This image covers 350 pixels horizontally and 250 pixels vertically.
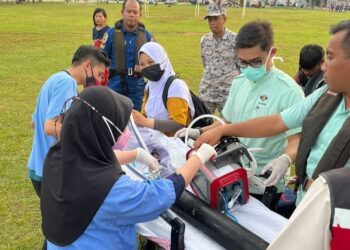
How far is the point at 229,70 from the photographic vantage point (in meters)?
5.40

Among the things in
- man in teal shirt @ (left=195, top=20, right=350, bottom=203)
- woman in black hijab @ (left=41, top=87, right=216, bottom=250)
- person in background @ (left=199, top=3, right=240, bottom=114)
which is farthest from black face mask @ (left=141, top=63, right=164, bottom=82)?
person in background @ (left=199, top=3, right=240, bottom=114)

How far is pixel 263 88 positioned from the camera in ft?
8.97

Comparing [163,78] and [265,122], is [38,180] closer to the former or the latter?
[163,78]

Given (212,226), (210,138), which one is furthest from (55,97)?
(212,226)

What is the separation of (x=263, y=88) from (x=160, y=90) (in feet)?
3.46

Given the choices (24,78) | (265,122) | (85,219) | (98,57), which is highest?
(98,57)

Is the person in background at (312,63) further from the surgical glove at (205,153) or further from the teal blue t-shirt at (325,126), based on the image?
the surgical glove at (205,153)

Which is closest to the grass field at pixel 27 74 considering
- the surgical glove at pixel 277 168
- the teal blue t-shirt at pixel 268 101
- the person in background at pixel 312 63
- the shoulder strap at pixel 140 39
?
the shoulder strap at pixel 140 39

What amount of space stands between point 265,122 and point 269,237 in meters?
0.72

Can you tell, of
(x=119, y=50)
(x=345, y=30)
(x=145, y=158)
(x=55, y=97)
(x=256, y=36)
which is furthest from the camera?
(x=119, y=50)

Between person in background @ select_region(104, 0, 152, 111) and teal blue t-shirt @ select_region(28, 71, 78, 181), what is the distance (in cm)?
240

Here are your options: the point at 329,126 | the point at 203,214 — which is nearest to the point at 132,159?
the point at 203,214

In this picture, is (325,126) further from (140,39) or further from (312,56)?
(140,39)

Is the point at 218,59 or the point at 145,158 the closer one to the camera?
the point at 145,158
